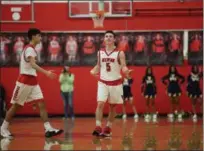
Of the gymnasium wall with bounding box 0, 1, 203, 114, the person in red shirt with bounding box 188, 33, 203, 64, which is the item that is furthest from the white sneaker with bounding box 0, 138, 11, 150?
the person in red shirt with bounding box 188, 33, 203, 64

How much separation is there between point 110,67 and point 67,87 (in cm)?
708

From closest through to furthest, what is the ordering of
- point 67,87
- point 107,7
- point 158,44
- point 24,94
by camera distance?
point 24,94
point 67,87
point 107,7
point 158,44

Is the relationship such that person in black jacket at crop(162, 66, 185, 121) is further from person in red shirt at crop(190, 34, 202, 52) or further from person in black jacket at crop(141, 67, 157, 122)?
person in red shirt at crop(190, 34, 202, 52)

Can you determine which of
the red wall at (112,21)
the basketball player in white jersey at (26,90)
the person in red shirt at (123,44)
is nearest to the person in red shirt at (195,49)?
the red wall at (112,21)

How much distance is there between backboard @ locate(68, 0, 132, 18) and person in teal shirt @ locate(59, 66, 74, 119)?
2065mm

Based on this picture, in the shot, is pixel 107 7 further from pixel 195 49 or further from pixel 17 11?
pixel 195 49

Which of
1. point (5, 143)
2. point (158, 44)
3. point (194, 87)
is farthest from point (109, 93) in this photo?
point (158, 44)

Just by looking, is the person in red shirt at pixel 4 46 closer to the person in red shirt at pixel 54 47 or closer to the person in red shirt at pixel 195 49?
the person in red shirt at pixel 54 47

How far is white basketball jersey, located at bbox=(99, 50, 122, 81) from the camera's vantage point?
9.55 m

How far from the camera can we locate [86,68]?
56.4ft

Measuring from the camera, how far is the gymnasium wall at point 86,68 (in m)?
17.1

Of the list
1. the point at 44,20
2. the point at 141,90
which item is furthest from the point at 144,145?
the point at 44,20

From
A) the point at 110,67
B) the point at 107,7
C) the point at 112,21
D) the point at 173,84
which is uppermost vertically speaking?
the point at 107,7

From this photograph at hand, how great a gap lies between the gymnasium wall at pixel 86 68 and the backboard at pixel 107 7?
0.22 metres
